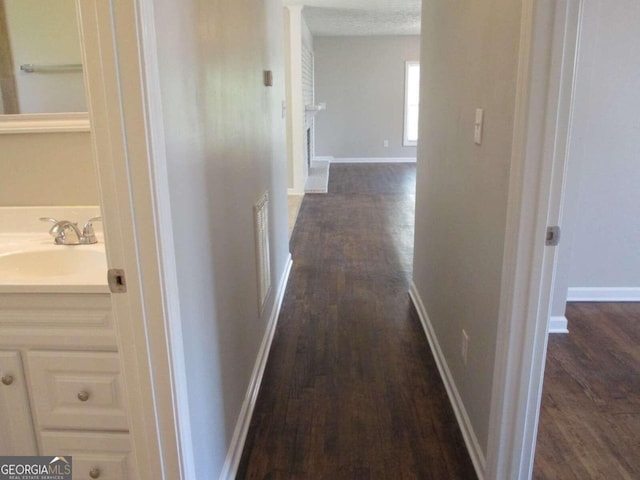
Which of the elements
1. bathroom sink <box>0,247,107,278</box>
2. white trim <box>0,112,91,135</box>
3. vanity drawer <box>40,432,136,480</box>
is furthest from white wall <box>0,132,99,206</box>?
vanity drawer <box>40,432,136,480</box>

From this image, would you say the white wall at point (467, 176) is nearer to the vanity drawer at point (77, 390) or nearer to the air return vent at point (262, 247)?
the air return vent at point (262, 247)

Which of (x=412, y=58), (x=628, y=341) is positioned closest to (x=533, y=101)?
(x=628, y=341)

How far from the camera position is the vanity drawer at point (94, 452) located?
1433 millimetres

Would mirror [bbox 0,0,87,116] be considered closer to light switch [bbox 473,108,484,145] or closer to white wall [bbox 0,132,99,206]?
white wall [bbox 0,132,99,206]

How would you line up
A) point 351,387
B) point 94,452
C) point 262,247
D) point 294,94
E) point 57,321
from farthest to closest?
point 294,94
point 262,247
point 351,387
point 94,452
point 57,321

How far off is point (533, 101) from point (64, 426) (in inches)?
62.1

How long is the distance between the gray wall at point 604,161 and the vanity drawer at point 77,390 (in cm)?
236

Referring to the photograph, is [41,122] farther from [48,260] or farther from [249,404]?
[249,404]

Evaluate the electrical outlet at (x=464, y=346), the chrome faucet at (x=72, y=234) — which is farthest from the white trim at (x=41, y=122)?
the electrical outlet at (x=464, y=346)

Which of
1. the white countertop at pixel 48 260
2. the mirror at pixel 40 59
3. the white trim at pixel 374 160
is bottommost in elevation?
the white trim at pixel 374 160

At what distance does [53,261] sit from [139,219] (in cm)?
78

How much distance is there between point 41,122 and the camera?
1.80 meters

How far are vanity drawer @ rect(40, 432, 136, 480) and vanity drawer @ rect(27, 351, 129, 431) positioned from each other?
3 cm

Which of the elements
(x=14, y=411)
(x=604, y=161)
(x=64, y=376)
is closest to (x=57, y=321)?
(x=64, y=376)
